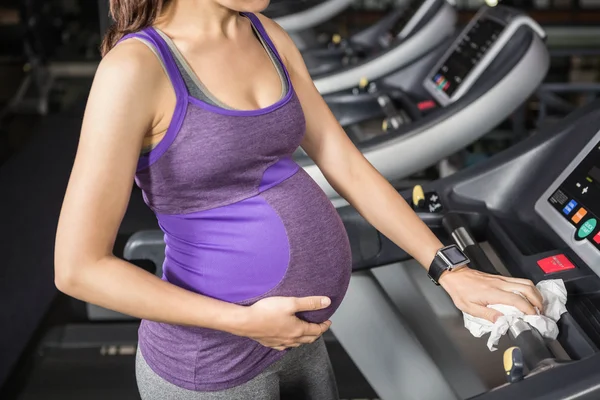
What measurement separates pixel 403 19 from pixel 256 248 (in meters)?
2.80

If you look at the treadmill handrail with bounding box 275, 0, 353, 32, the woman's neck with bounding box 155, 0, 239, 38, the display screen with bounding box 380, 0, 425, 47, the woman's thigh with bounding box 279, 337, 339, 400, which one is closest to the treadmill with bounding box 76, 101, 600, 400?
the woman's thigh with bounding box 279, 337, 339, 400

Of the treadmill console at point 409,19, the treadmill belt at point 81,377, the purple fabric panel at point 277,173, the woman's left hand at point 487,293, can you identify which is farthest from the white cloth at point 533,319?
the treadmill console at point 409,19

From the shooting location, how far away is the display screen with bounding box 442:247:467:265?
122cm

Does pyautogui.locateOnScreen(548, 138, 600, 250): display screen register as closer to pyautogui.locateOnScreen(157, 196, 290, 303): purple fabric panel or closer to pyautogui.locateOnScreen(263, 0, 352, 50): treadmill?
pyautogui.locateOnScreen(157, 196, 290, 303): purple fabric panel

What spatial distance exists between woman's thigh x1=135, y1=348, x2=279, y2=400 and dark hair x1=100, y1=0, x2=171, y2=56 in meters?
0.48

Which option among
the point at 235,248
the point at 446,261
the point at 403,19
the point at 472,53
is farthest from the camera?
the point at 403,19

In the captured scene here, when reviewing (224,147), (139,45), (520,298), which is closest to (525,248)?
(520,298)

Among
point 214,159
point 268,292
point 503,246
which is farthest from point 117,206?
point 503,246

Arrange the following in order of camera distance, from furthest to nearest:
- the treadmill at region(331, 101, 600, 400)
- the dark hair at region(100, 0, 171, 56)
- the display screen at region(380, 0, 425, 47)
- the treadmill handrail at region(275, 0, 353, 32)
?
the treadmill handrail at region(275, 0, 353, 32) < the display screen at region(380, 0, 425, 47) < the treadmill at region(331, 101, 600, 400) < the dark hair at region(100, 0, 171, 56)

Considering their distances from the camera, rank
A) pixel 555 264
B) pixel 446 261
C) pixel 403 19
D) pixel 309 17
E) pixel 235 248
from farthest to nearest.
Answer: pixel 309 17
pixel 403 19
pixel 555 264
pixel 446 261
pixel 235 248

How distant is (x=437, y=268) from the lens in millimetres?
1238

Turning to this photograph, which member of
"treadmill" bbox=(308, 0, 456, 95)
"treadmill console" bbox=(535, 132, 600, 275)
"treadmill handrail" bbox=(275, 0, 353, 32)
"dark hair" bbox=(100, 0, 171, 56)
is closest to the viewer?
"dark hair" bbox=(100, 0, 171, 56)

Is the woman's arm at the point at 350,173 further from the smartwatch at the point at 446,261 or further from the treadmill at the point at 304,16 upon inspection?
the treadmill at the point at 304,16

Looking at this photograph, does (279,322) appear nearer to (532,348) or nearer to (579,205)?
(532,348)
